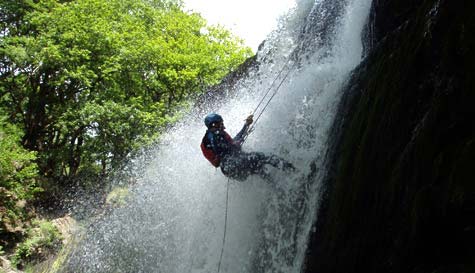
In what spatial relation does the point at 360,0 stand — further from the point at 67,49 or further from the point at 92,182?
the point at 92,182

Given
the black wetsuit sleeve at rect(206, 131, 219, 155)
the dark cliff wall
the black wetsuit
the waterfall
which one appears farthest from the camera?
the black wetsuit sleeve at rect(206, 131, 219, 155)

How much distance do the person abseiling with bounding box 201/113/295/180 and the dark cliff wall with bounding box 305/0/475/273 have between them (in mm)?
2124

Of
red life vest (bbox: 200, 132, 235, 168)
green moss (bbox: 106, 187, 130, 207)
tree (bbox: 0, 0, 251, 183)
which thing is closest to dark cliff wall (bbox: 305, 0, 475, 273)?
red life vest (bbox: 200, 132, 235, 168)

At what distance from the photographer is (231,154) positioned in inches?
297

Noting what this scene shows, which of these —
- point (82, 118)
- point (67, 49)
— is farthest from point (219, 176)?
point (67, 49)

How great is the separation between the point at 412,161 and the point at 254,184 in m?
4.65

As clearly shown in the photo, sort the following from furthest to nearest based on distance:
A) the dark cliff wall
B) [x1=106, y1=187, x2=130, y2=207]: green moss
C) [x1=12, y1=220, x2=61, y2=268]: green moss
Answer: [x1=12, y1=220, x2=61, y2=268]: green moss
[x1=106, y1=187, x2=130, y2=207]: green moss
the dark cliff wall

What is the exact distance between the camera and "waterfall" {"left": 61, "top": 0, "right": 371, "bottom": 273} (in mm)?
7062

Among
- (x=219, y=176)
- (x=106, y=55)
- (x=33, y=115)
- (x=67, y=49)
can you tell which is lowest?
(x=219, y=176)

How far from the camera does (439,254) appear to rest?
316cm

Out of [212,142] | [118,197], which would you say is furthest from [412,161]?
[118,197]

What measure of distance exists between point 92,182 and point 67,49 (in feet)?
19.4

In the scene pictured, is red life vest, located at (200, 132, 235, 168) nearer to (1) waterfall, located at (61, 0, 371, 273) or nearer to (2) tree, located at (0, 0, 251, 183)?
(1) waterfall, located at (61, 0, 371, 273)

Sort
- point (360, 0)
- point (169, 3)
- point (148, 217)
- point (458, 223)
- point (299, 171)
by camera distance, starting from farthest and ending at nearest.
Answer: point (169, 3), point (148, 217), point (360, 0), point (299, 171), point (458, 223)
